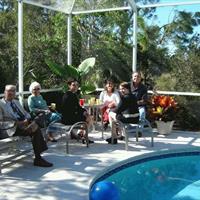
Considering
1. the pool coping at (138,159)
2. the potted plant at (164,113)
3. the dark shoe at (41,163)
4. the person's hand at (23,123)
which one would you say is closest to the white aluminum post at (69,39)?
the potted plant at (164,113)

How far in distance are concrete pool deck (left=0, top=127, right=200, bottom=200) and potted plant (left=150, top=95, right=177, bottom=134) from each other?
45 centimetres

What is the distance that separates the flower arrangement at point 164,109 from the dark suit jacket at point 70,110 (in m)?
2.05

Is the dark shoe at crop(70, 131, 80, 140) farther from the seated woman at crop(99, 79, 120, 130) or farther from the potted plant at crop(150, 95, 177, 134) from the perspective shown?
the potted plant at crop(150, 95, 177, 134)

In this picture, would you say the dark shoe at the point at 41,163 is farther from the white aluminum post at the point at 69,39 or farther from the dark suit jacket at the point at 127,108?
the white aluminum post at the point at 69,39

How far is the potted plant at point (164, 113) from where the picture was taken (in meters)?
9.03

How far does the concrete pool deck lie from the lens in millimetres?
4988

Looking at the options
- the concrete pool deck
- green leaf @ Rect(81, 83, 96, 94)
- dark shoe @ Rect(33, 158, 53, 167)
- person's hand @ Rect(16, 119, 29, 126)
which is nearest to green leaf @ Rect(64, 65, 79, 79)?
green leaf @ Rect(81, 83, 96, 94)

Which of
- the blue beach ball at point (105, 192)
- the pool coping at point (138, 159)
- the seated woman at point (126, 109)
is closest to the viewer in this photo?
the blue beach ball at point (105, 192)

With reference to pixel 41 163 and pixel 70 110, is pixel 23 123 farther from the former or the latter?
pixel 70 110

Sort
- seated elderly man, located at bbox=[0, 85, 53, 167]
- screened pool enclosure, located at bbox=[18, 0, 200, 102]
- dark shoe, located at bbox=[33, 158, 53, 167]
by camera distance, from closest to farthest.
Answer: seated elderly man, located at bbox=[0, 85, 53, 167], dark shoe, located at bbox=[33, 158, 53, 167], screened pool enclosure, located at bbox=[18, 0, 200, 102]

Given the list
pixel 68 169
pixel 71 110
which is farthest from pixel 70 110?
pixel 68 169

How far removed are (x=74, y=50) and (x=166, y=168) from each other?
→ 6.13m

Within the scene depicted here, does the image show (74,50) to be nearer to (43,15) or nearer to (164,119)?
(43,15)

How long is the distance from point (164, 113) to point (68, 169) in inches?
142
